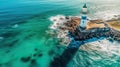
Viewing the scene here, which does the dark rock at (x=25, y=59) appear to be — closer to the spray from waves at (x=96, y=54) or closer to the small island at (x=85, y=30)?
the spray from waves at (x=96, y=54)

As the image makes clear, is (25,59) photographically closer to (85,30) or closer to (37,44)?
(37,44)

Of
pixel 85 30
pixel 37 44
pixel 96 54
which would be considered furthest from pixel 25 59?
pixel 85 30

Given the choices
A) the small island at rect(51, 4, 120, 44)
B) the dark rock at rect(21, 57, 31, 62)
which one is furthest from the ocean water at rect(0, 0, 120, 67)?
the small island at rect(51, 4, 120, 44)

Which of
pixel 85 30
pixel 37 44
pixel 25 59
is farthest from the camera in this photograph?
pixel 85 30

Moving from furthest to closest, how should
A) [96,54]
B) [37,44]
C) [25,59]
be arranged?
[37,44]
[96,54]
[25,59]

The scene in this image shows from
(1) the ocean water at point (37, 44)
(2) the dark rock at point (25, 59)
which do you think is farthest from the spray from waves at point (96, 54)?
(2) the dark rock at point (25, 59)

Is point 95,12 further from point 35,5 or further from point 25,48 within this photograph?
point 25,48

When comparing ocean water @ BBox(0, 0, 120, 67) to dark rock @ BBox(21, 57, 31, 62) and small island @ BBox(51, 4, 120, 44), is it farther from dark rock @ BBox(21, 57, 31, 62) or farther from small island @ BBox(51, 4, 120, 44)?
small island @ BBox(51, 4, 120, 44)

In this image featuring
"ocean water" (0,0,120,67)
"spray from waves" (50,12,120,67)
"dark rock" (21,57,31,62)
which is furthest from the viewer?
"dark rock" (21,57,31,62)
